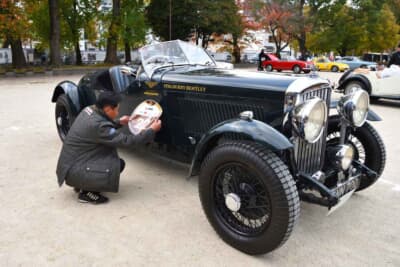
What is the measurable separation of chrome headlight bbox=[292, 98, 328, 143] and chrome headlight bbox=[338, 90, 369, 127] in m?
0.43

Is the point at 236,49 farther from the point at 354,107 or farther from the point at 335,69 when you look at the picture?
the point at 354,107

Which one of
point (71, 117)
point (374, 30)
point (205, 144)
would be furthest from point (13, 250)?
point (374, 30)

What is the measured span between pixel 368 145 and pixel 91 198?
3.02 metres

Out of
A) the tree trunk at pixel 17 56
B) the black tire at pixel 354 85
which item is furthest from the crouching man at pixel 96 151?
the tree trunk at pixel 17 56

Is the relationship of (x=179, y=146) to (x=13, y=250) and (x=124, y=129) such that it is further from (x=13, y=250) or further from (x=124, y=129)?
(x=13, y=250)

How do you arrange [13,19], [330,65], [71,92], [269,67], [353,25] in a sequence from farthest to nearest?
1. [353,25]
2. [330,65]
3. [269,67]
4. [13,19]
5. [71,92]

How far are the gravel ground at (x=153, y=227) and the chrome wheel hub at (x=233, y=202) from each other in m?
0.34

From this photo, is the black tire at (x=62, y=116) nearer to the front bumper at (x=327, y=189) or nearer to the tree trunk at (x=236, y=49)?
the front bumper at (x=327, y=189)

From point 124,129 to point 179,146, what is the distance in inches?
36.7

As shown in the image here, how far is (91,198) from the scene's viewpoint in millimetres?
3703

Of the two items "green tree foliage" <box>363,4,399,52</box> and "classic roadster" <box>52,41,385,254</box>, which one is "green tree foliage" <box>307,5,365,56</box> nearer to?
"green tree foliage" <box>363,4,399,52</box>

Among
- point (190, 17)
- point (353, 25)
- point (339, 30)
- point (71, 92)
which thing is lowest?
point (71, 92)

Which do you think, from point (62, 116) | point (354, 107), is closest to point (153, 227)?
point (354, 107)

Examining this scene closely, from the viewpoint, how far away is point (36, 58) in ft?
125
